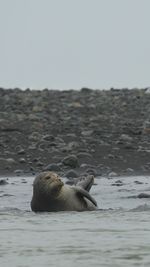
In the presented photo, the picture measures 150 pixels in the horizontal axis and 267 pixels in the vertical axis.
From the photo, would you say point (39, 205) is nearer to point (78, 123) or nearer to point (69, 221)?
point (69, 221)

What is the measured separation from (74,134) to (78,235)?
13.7 metres

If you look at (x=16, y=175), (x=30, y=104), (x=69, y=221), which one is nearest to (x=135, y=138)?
(x=16, y=175)

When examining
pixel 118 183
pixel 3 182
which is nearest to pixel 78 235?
pixel 118 183

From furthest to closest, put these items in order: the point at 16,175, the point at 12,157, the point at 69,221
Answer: the point at 12,157 < the point at 16,175 < the point at 69,221

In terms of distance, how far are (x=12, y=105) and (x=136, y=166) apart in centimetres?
1010

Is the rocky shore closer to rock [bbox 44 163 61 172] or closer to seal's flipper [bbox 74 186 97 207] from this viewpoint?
rock [bbox 44 163 61 172]

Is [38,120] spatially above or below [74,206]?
above

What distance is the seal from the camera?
12742mm

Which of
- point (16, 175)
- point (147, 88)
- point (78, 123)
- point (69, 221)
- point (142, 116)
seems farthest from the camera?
point (147, 88)

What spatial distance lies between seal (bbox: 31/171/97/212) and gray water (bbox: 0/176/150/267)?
0.82 feet

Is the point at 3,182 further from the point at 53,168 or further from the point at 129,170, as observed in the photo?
the point at 129,170

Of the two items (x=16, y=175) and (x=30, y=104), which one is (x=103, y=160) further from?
(x=30, y=104)

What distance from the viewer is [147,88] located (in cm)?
3547

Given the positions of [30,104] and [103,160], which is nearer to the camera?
[103,160]
